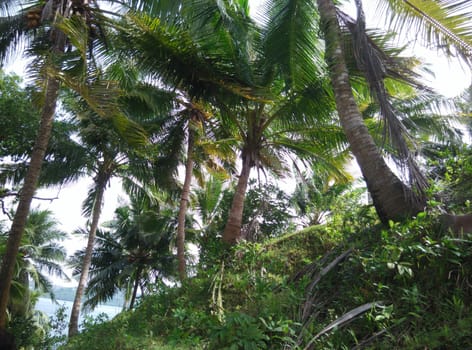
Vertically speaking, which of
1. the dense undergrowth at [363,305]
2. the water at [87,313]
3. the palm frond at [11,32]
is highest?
the palm frond at [11,32]

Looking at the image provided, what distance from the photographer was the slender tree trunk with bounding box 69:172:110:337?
10891 millimetres

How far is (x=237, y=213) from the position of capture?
6.85m

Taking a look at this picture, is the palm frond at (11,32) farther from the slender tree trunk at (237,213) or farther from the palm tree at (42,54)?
the slender tree trunk at (237,213)

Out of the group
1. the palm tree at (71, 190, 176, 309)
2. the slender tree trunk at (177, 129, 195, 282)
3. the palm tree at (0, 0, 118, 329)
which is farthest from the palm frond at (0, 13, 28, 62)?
→ the palm tree at (71, 190, 176, 309)

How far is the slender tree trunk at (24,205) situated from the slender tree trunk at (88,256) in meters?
5.87

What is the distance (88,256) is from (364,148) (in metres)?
10.9

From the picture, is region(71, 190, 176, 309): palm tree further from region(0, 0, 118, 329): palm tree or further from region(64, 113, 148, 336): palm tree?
region(0, 0, 118, 329): palm tree

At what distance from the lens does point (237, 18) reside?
5.38 meters

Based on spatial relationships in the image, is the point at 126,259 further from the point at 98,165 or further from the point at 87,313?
the point at 98,165

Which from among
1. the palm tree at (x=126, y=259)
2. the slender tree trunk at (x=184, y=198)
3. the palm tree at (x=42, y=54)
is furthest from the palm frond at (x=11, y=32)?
the palm tree at (x=126, y=259)

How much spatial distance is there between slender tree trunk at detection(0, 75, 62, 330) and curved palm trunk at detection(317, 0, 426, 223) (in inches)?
170

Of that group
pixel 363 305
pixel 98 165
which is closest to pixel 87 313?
pixel 98 165

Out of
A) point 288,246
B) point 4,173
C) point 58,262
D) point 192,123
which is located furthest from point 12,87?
point 58,262

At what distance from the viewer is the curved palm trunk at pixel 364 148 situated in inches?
129
